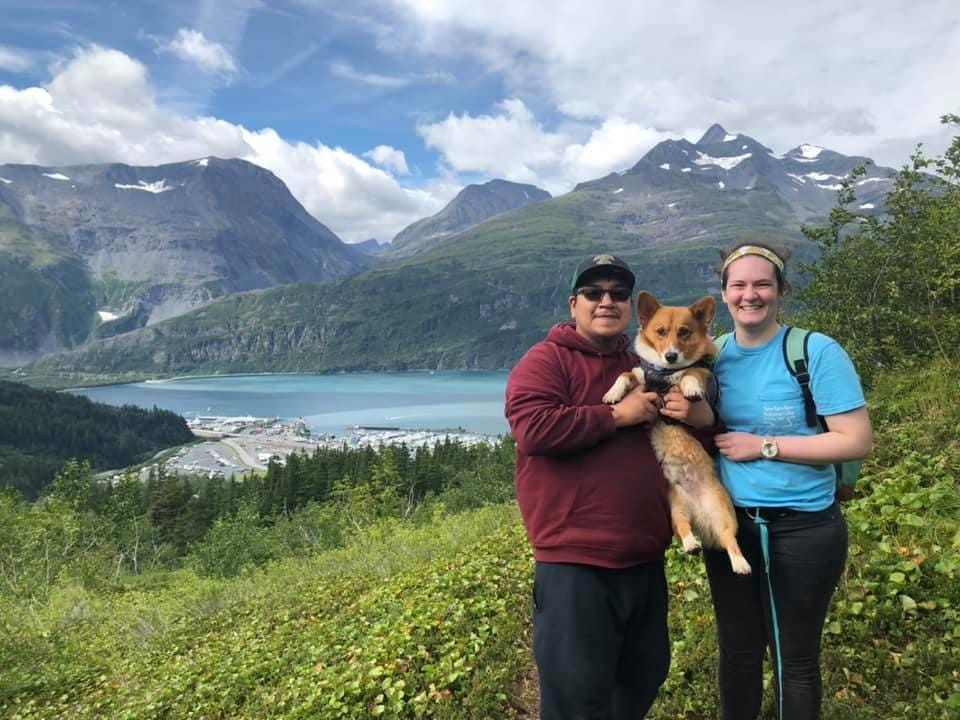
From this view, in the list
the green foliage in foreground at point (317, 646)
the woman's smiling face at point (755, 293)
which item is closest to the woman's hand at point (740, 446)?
the woman's smiling face at point (755, 293)

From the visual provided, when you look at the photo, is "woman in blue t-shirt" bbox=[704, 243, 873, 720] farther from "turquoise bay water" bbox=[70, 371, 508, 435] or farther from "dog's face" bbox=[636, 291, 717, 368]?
"turquoise bay water" bbox=[70, 371, 508, 435]

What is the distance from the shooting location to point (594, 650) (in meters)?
2.41

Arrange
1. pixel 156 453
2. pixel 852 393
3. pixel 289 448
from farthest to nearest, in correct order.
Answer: pixel 156 453
pixel 289 448
pixel 852 393

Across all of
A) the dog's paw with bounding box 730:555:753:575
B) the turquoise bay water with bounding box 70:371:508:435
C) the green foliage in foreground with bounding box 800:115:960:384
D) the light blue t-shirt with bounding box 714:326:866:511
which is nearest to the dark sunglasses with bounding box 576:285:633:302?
the light blue t-shirt with bounding box 714:326:866:511

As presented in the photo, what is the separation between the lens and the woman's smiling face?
8.16 feet

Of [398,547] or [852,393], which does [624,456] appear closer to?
[852,393]

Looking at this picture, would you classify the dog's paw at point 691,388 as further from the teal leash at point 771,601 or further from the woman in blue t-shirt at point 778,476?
the teal leash at point 771,601

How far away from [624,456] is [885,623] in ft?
9.67

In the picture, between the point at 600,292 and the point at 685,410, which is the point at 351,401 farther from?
the point at 685,410

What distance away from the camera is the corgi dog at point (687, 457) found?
255cm

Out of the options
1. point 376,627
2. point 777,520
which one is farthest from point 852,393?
point 376,627

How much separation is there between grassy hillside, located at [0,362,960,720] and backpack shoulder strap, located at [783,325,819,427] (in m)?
2.01

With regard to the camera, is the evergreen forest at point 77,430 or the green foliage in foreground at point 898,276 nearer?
the green foliage in foreground at point 898,276

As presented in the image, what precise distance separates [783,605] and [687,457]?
29.7 inches
